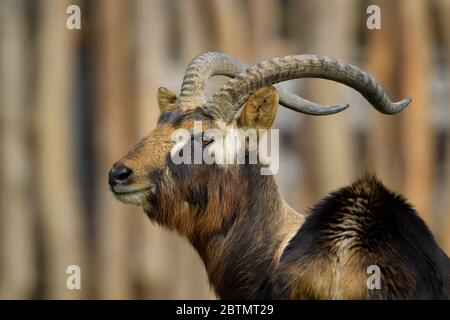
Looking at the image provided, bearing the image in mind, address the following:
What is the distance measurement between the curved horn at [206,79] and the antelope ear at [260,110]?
0.22 metres

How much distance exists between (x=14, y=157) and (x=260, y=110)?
4.75 meters

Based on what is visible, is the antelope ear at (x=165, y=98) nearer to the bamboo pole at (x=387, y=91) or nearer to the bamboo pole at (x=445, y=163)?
the bamboo pole at (x=387, y=91)

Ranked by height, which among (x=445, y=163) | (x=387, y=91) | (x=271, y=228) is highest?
(x=387, y=91)

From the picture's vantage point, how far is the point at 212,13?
8750mm

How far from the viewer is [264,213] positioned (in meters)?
4.53

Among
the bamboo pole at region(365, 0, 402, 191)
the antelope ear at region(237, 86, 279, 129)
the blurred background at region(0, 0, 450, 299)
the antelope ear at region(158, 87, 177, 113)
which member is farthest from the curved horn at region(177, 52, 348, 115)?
the bamboo pole at region(365, 0, 402, 191)

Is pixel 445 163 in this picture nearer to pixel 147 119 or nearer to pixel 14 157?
pixel 147 119

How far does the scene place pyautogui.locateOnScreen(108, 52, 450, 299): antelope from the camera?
13.4 ft

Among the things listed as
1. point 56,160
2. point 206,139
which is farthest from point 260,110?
point 56,160

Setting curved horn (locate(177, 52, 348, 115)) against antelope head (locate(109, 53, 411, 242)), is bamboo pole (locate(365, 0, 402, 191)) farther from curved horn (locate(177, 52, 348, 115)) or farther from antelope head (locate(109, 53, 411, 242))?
antelope head (locate(109, 53, 411, 242))

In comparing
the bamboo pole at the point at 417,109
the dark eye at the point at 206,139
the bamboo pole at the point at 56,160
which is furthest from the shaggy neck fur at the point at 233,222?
the bamboo pole at the point at 56,160

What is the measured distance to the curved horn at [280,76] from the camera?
4.45 metres

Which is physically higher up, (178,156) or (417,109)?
(417,109)

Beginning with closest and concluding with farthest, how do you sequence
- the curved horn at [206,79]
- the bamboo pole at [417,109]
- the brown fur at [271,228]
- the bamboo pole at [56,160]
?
the brown fur at [271,228] → the curved horn at [206,79] → the bamboo pole at [417,109] → the bamboo pole at [56,160]
